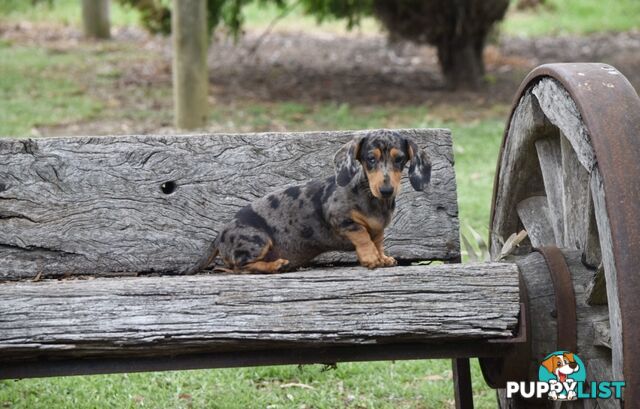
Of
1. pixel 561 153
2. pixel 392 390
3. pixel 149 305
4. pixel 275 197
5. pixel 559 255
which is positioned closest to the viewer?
pixel 149 305

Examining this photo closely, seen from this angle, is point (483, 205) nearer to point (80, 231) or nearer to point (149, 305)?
point (80, 231)

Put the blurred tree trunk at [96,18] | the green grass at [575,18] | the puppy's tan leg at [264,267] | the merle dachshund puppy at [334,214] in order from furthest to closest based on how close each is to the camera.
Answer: the green grass at [575,18] < the blurred tree trunk at [96,18] < the puppy's tan leg at [264,267] < the merle dachshund puppy at [334,214]

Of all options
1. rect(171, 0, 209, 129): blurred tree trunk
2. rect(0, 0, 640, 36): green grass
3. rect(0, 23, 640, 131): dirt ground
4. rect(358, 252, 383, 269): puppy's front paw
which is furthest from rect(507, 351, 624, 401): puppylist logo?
rect(0, 0, 640, 36): green grass

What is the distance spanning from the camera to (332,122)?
9750 millimetres

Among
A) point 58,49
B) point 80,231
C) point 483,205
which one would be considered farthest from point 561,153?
point 58,49

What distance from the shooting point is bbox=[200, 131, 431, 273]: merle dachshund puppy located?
128 inches

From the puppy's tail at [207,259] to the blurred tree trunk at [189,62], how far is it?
5636 mm

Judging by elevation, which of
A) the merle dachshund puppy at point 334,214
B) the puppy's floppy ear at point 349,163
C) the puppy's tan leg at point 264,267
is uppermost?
the puppy's floppy ear at point 349,163

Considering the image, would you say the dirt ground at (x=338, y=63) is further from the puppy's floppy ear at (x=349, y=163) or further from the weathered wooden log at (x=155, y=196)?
the puppy's floppy ear at (x=349, y=163)

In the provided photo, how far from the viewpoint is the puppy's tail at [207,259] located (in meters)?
3.66

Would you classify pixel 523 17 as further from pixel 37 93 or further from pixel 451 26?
pixel 37 93

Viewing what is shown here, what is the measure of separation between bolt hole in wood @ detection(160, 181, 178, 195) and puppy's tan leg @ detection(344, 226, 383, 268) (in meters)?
0.92

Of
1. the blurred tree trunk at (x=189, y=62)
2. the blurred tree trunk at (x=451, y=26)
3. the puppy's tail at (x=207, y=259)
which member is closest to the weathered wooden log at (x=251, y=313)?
the puppy's tail at (x=207, y=259)

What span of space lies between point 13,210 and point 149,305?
1.32 metres
